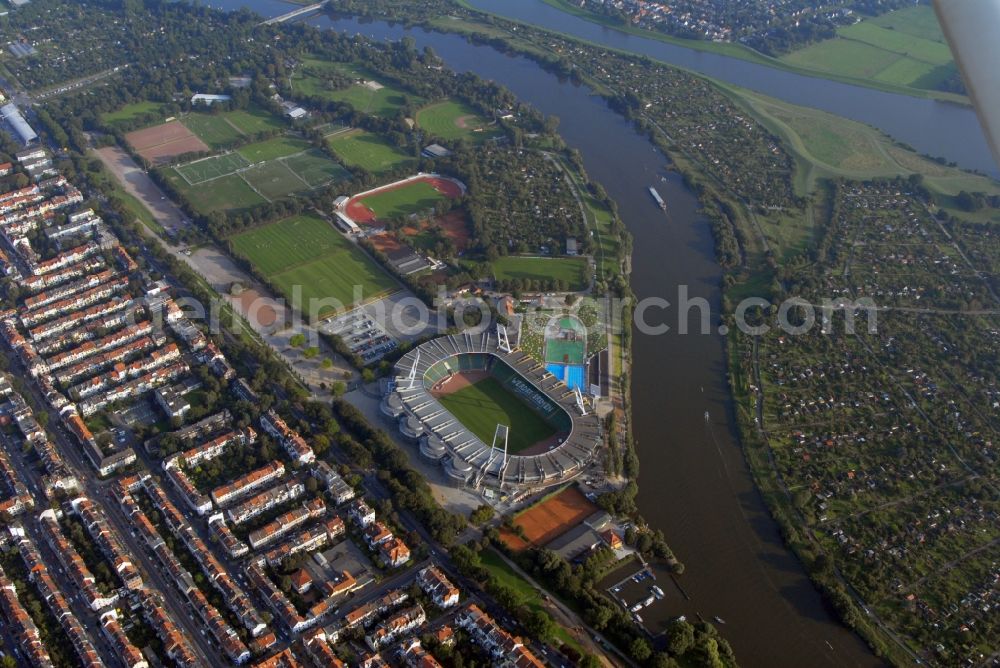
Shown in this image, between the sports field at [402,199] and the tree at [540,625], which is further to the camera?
the sports field at [402,199]

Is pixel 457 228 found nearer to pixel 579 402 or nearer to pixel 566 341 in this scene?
pixel 566 341

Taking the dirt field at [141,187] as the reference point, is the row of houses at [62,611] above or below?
below

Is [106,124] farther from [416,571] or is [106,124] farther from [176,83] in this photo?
[416,571]

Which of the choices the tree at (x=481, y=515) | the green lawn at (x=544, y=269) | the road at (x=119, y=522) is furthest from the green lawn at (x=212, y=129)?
the tree at (x=481, y=515)

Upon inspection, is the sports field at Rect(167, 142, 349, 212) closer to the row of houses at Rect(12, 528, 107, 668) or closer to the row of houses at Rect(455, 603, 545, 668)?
the row of houses at Rect(12, 528, 107, 668)

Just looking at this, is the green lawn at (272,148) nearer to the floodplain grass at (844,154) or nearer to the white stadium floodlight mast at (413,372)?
the white stadium floodlight mast at (413,372)

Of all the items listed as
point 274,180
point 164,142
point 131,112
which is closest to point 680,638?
point 274,180

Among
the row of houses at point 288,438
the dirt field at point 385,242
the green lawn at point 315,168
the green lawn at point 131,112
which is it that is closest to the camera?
the row of houses at point 288,438
